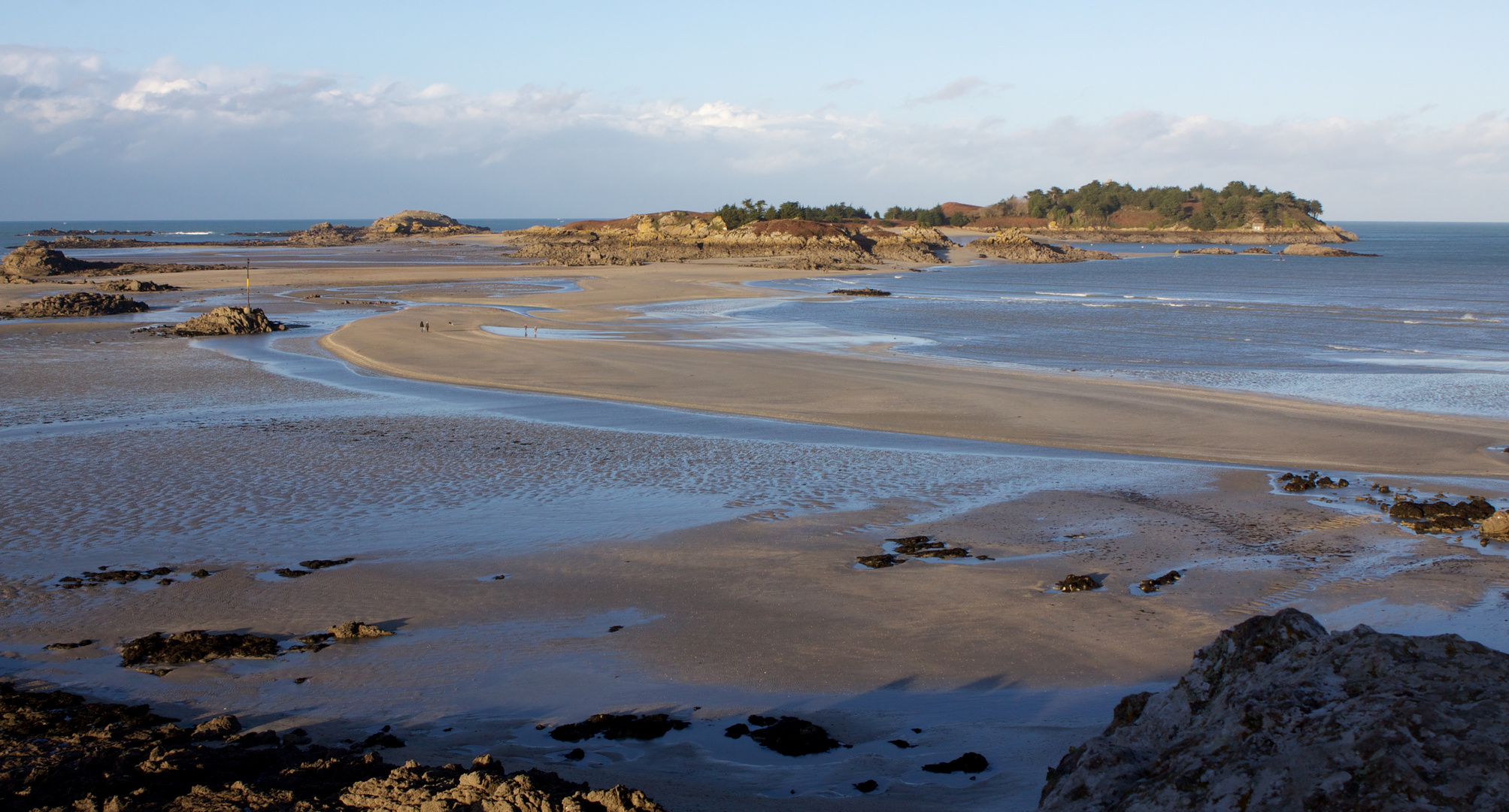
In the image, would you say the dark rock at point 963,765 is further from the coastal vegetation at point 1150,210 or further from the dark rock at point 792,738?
the coastal vegetation at point 1150,210

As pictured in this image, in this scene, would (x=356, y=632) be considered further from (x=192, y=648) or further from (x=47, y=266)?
(x=47, y=266)

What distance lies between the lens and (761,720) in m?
5.56

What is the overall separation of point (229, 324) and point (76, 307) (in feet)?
30.7

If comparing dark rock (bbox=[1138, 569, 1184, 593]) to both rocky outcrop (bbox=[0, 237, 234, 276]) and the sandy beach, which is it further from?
rocky outcrop (bbox=[0, 237, 234, 276])

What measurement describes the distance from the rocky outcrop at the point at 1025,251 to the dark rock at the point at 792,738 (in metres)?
91.0

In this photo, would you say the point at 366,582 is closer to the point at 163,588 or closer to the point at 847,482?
the point at 163,588

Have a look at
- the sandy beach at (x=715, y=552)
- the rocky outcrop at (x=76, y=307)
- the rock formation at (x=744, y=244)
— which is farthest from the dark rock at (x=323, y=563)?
the rock formation at (x=744, y=244)

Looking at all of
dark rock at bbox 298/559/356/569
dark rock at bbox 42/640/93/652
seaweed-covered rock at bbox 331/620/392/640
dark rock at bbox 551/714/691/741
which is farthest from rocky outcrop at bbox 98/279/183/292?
dark rock at bbox 551/714/691/741

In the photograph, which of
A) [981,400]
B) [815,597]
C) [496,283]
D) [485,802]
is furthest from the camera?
[496,283]

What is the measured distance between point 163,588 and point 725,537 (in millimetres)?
4771

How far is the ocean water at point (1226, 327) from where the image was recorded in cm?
2036

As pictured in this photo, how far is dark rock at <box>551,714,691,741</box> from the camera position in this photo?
5.32 metres

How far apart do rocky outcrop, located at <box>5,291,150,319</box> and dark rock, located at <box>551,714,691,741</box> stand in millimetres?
33653

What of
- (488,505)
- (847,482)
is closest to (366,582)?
(488,505)
